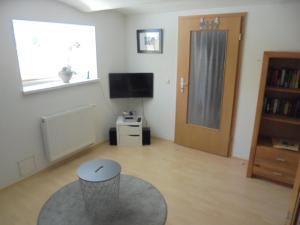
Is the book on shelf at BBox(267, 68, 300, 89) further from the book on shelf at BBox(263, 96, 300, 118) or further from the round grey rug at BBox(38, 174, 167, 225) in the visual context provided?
the round grey rug at BBox(38, 174, 167, 225)

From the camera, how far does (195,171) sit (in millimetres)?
2973

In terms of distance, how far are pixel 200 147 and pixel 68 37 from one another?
98.8 inches

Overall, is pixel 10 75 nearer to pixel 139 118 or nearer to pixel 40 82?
pixel 40 82

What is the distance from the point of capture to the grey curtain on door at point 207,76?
306 centimetres

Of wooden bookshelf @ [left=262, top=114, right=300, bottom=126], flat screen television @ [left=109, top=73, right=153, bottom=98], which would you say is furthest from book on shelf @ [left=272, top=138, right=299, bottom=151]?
flat screen television @ [left=109, top=73, right=153, bottom=98]

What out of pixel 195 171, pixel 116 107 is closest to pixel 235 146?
pixel 195 171

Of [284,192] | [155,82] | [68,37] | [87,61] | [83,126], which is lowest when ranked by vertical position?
[284,192]

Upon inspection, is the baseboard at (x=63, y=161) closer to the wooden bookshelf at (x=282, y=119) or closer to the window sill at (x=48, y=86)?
the window sill at (x=48, y=86)

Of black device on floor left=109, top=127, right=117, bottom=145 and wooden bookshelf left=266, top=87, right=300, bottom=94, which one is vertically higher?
wooden bookshelf left=266, top=87, right=300, bottom=94

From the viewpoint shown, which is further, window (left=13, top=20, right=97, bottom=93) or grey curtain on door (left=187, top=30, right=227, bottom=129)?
grey curtain on door (left=187, top=30, right=227, bottom=129)

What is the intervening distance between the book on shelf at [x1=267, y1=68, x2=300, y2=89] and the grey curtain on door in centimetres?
65

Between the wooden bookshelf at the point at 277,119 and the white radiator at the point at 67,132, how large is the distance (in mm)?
2215

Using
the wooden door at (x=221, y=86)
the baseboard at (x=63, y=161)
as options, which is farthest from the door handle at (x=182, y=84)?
the baseboard at (x=63, y=161)

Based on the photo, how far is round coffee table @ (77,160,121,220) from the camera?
6.33 feet
